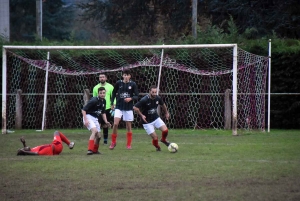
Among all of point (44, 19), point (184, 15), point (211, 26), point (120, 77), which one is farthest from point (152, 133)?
point (44, 19)

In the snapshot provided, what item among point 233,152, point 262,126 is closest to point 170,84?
point 262,126

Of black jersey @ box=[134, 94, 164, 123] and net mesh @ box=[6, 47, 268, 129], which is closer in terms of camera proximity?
black jersey @ box=[134, 94, 164, 123]

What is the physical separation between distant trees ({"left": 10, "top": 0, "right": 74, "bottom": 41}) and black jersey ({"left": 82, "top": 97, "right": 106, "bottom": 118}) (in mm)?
30919

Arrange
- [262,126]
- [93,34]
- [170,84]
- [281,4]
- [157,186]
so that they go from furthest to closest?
[93,34] → [281,4] → [170,84] → [262,126] → [157,186]

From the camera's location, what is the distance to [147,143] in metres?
18.1

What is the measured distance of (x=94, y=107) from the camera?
50.8ft

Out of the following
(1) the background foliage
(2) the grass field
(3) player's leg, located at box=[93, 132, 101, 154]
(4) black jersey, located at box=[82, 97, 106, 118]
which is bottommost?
(2) the grass field

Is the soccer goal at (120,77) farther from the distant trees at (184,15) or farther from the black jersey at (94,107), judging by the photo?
the black jersey at (94,107)

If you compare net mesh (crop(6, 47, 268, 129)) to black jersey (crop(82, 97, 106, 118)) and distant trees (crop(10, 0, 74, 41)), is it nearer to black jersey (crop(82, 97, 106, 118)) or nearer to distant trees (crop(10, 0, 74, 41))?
black jersey (crop(82, 97, 106, 118))

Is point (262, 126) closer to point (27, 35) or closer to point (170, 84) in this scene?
point (170, 84)

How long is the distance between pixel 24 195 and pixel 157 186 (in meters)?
2.06

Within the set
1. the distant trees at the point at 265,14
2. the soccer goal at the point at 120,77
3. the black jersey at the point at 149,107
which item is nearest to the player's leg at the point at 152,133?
the black jersey at the point at 149,107

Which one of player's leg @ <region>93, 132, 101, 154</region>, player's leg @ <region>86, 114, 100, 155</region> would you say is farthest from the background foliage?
player's leg @ <region>93, 132, 101, 154</region>

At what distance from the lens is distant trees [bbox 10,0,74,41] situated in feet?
151
